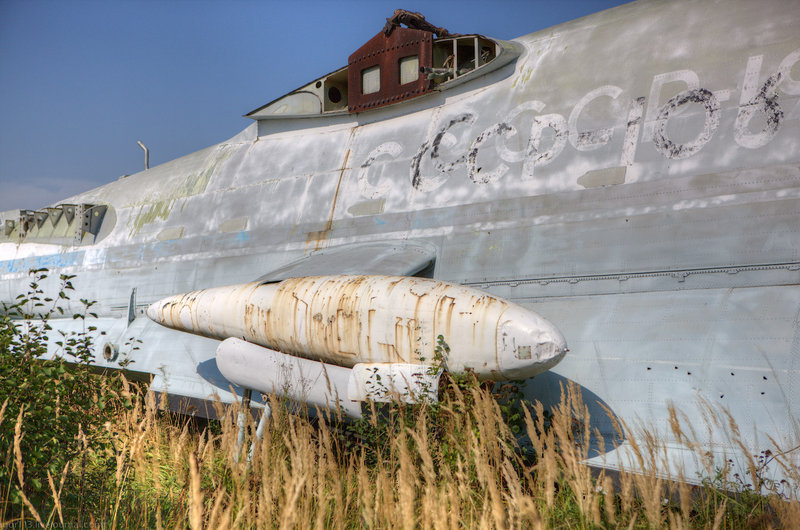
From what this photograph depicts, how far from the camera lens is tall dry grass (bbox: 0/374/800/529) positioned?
9.71 feet

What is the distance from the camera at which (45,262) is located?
39.9 feet

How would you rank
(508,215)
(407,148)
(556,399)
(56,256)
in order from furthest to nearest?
(56,256)
(407,148)
(508,215)
(556,399)

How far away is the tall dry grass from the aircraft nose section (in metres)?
0.48

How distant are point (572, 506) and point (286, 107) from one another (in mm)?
7866

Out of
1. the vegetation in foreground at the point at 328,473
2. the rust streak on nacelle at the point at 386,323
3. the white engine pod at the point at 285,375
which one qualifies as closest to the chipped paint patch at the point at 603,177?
the rust streak on nacelle at the point at 386,323

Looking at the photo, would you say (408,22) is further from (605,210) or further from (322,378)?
(322,378)

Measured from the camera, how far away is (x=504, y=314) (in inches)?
216

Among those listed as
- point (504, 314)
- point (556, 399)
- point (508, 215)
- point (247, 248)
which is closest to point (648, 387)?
point (556, 399)

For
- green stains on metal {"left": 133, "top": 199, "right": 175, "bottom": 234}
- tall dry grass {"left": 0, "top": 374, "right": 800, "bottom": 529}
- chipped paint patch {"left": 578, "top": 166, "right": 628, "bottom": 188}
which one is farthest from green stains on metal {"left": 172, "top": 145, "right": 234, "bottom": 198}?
chipped paint patch {"left": 578, "top": 166, "right": 628, "bottom": 188}

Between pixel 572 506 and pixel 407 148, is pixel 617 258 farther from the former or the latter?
pixel 407 148

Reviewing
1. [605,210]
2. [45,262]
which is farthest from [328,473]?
[45,262]

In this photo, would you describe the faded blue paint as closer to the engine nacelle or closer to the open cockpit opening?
the open cockpit opening

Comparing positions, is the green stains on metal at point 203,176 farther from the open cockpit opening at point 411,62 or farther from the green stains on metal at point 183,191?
the open cockpit opening at point 411,62

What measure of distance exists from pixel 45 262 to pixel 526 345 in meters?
10.2
